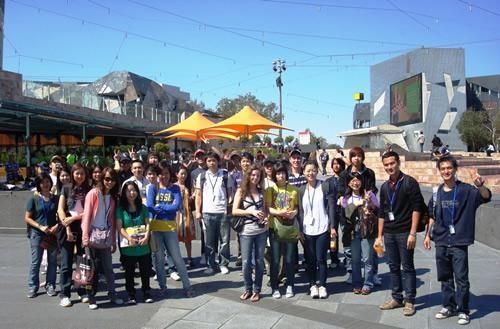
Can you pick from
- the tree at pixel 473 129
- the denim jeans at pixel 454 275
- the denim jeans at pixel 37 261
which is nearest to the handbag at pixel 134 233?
the denim jeans at pixel 37 261

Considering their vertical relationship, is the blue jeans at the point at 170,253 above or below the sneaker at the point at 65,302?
above

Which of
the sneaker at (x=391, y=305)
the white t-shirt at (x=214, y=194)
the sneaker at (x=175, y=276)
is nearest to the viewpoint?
the sneaker at (x=391, y=305)

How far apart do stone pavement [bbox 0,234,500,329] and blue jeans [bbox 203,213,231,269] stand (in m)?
0.42

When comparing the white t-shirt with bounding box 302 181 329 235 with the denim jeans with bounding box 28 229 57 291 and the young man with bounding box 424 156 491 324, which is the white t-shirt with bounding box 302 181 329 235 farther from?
the denim jeans with bounding box 28 229 57 291

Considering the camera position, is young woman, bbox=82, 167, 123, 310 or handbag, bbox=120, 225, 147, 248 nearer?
young woman, bbox=82, 167, 123, 310

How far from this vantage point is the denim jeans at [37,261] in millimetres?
Answer: 5820

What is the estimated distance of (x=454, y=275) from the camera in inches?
197

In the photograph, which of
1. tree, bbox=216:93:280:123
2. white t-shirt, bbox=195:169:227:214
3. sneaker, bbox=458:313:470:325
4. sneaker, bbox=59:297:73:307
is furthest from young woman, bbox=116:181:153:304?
tree, bbox=216:93:280:123

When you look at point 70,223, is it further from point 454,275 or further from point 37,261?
point 454,275

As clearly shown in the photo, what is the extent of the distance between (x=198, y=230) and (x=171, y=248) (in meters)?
3.60

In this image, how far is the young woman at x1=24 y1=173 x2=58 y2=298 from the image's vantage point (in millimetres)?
5793

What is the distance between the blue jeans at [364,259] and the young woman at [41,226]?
3698 mm

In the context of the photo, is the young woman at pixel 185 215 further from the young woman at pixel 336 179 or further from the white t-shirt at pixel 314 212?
the young woman at pixel 336 179

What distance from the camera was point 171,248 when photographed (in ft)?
19.7
